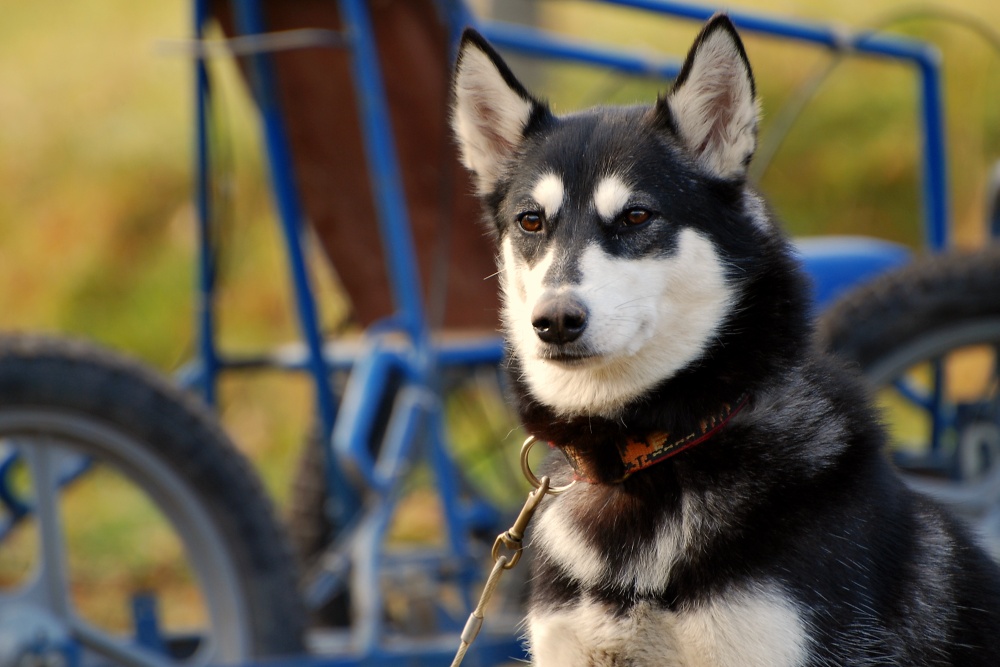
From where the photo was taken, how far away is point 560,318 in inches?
79.9

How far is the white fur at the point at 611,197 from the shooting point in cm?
220

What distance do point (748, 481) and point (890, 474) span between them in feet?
0.97

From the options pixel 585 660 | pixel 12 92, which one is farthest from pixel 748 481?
pixel 12 92

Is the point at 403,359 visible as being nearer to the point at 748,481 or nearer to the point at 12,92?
the point at 748,481

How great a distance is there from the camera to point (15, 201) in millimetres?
8922

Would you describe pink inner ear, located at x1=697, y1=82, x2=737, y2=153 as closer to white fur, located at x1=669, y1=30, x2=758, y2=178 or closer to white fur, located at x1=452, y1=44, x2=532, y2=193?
white fur, located at x1=669, y1=30, x2=758, y2=178

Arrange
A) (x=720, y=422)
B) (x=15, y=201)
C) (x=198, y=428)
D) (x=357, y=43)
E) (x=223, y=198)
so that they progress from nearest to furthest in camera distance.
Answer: (x=720, y=422) < (x=198, y=428) < (x=357, y=43) < (x=223, y=198) < (x=15, y=201)

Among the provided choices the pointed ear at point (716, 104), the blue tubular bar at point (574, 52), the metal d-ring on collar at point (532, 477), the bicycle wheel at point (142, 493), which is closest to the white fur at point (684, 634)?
the metal d-ring on collar at point (532, 477)

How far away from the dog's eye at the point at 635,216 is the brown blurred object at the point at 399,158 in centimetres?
154

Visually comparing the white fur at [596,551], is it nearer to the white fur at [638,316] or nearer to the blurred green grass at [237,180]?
the white fur at [638,316]

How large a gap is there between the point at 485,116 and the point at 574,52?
5.42 feet

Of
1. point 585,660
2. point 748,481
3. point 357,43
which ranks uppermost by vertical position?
point 357,43

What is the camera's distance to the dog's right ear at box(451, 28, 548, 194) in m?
2.34

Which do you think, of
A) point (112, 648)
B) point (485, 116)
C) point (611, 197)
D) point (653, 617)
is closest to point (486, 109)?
point (485, 116)
